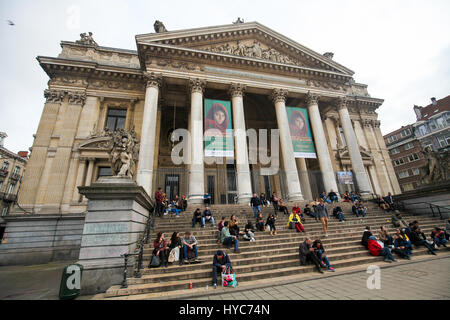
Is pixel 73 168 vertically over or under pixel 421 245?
over

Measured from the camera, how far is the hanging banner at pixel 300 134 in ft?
49.9

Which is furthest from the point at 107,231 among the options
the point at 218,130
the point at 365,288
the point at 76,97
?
the point at 76,97

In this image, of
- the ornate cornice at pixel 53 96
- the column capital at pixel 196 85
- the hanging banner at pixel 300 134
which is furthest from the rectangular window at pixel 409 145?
the ornate cornice at pixel 53 96

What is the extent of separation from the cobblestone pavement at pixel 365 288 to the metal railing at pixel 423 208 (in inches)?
315

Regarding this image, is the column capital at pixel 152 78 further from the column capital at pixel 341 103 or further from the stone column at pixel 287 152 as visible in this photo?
the column capital at pixel 341 103

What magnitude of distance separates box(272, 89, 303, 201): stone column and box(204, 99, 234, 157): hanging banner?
4.41 m

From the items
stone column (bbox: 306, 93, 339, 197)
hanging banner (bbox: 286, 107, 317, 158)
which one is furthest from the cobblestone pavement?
hanging banner (bbox: 286, 107, 317, 158)

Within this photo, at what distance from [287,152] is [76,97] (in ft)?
56.8

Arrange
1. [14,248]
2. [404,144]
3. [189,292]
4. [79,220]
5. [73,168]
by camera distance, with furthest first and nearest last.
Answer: [404,144]
[73,168]
[79,220]
[14,248]
[189,292]

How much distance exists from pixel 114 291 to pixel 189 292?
184 centimetres

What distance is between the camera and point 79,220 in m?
12.6

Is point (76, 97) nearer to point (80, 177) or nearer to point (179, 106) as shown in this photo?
point (80, 177)

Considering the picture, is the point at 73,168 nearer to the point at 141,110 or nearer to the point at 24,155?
the point at 141,110
